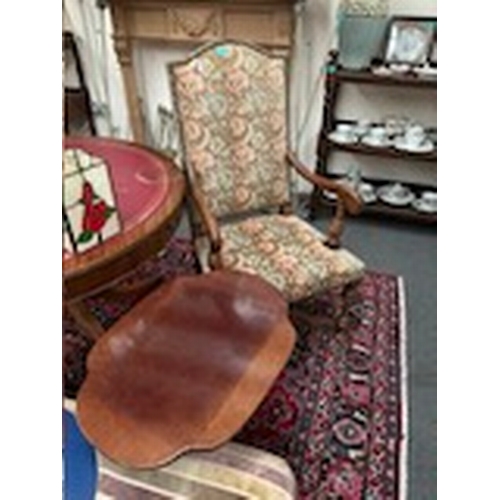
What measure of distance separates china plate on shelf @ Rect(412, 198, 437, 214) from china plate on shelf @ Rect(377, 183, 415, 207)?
3cm

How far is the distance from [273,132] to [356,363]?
0.94 meters

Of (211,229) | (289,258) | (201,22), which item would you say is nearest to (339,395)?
(289,258)

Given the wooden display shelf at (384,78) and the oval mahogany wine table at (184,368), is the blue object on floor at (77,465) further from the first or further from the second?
the wooden display shelf at (384,78)

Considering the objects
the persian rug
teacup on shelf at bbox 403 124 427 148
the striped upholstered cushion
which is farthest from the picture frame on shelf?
the striped upholstered cushion

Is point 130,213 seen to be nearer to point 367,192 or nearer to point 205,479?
point 205,479

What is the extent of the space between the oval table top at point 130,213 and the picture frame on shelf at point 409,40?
133 centimetres

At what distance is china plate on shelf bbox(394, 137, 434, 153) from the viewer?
252 centimetres

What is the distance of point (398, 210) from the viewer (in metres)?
2.71

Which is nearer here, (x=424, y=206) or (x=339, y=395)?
(x=339, y=395)

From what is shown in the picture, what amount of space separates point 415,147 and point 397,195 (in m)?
0.30

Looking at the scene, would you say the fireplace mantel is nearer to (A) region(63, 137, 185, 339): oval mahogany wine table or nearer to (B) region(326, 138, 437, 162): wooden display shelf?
(B) region(326, 138, 437, 162): wooden display shelf
